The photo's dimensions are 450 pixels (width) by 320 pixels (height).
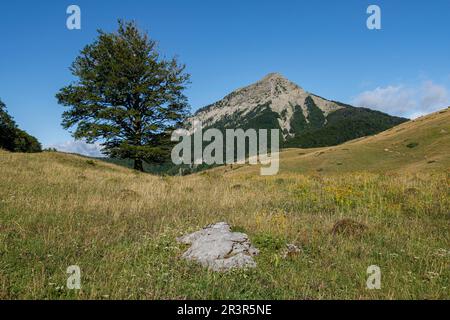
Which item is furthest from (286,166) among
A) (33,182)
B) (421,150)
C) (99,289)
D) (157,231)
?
(99,289)

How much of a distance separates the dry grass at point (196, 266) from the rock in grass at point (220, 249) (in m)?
0.24

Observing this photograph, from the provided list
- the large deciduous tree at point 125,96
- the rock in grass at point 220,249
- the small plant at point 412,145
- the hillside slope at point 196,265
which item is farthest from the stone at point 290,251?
the small plant at point 412,145

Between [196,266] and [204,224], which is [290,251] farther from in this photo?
[204,224]

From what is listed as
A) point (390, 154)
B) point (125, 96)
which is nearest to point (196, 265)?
point (125, 96)

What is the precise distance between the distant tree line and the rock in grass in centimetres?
4954

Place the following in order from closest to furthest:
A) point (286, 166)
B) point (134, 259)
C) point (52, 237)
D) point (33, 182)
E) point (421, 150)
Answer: point (134, 259), point (52, 237), point (33, 182), point (421, 150), point (286, 166)

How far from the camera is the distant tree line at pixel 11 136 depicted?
155 feet

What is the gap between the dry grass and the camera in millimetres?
4781

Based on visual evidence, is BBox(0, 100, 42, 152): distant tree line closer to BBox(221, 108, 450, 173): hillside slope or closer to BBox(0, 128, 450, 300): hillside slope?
BBox(221, 108, 450, 173): hillside slope

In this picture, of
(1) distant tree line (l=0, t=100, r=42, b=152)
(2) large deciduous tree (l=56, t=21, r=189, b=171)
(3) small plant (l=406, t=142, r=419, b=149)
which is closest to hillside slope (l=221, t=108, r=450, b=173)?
(3) small plant (l=406, t=142, r=419, b=149)

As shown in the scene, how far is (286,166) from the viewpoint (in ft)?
164
